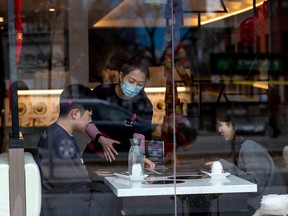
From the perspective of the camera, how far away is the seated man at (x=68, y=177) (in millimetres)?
4336

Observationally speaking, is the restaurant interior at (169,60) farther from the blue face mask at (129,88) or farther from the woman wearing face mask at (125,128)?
the blue face mask at (129,88)

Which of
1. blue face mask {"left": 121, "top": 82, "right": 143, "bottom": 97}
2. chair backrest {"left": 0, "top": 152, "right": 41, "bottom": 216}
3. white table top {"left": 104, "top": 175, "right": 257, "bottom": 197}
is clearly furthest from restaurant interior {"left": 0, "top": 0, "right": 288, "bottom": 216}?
chair backrest {"left": 0, "top": 152, "right": 41, "bottom": 216}

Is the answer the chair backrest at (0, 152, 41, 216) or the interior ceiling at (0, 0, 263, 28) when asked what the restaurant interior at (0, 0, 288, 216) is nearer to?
the interior ceiling at (0, 0, 263, 28)

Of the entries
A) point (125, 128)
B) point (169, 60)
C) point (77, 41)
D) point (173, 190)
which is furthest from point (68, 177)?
point (77, 41)

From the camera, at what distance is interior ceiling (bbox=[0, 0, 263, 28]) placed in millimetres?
9130

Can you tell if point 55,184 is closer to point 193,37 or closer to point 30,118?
point 30,118

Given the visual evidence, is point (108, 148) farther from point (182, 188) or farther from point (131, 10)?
point (131, 10)

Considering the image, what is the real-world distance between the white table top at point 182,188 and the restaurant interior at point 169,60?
1.91 m

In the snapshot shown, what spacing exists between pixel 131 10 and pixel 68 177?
19.6 ft

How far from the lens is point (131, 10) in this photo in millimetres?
10164

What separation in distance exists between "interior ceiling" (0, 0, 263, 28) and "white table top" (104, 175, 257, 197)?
442 cm

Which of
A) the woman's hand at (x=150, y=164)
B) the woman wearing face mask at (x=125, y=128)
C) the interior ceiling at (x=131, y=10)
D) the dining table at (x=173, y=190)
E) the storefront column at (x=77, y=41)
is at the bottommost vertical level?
the dining table at (x=173, y=190)

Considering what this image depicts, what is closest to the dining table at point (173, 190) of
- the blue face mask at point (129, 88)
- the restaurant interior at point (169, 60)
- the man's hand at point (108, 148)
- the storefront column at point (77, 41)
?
the man's hand at point (108, 148)

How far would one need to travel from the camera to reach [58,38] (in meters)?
9.82
